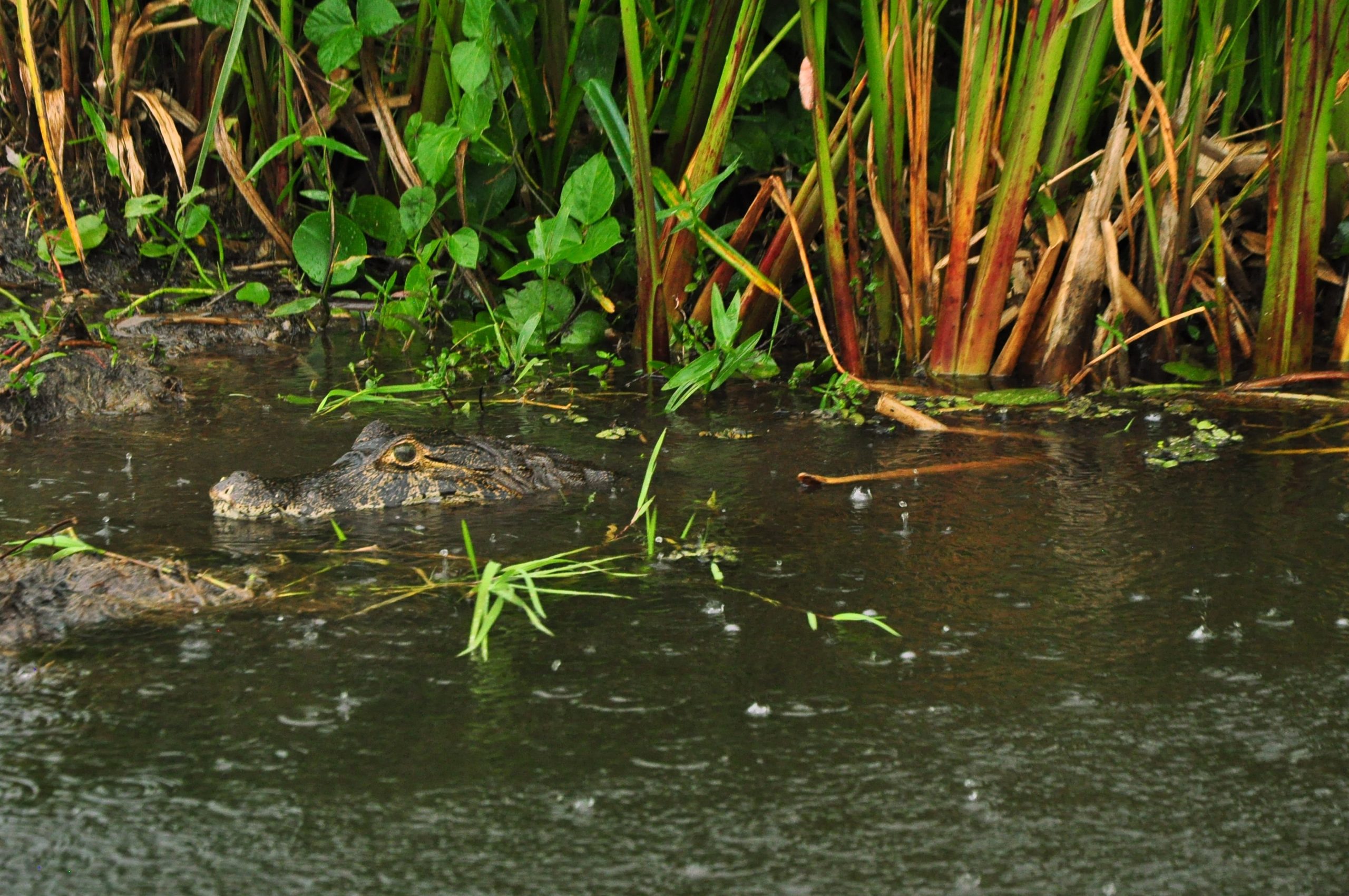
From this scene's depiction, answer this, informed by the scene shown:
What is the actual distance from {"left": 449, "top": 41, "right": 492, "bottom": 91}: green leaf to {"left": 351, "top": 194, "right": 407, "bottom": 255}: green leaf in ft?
2.96

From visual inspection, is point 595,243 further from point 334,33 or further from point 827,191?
point 334,33

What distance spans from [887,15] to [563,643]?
272 centimetres

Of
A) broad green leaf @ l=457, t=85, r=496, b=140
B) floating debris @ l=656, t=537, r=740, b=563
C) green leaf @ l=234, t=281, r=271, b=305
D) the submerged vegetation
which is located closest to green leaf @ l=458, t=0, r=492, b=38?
the submerged vegetation

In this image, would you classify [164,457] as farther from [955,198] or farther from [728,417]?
Answer: [955,198]

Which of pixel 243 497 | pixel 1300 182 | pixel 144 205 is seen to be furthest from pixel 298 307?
pixel 1300 182

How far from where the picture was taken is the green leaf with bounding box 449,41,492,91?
4805 mm

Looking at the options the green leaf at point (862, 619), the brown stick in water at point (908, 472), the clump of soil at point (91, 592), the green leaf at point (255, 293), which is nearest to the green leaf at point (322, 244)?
the green leaf at point (255, 293)

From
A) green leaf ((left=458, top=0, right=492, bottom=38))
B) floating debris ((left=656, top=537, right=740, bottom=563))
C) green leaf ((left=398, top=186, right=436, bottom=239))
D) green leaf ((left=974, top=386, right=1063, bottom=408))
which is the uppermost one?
green leaf ((left=458, top=0, right=492, bottom=38))

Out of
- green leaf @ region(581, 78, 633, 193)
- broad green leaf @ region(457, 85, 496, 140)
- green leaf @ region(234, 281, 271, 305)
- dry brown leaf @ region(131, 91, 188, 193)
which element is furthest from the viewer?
dry brown leaf @ region(131, 91, 188, 193)

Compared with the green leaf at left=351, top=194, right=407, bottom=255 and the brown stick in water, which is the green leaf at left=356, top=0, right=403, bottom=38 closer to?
the green leaf at left=351, top=194, right=407, bottom=255

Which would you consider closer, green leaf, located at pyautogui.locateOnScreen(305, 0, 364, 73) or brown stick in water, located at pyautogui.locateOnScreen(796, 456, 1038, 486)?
brown stick in water, located at pyautogui.locateOnScreen(796, 456, 1038, 486)

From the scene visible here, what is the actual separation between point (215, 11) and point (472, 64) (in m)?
1.32

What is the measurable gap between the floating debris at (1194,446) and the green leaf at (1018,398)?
0.45 metres

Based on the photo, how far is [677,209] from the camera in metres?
4.33
